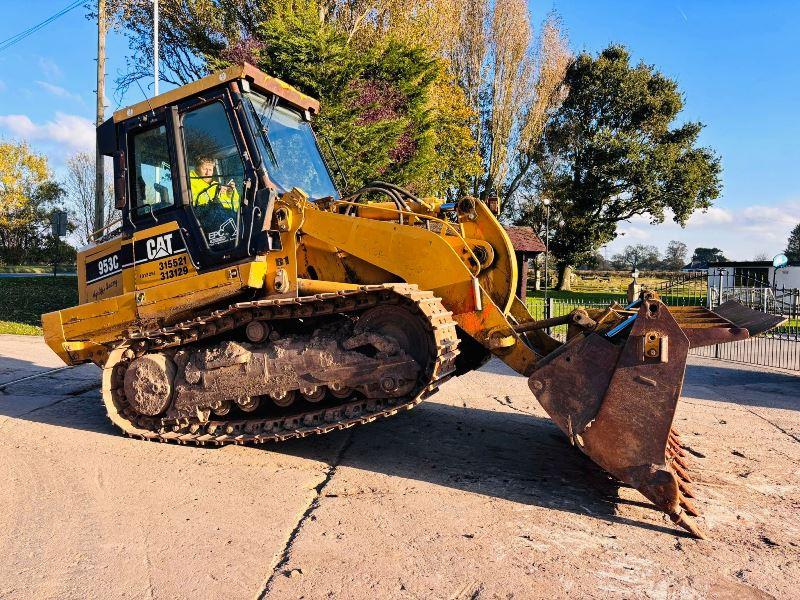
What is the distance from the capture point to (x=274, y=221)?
5277 millimetres

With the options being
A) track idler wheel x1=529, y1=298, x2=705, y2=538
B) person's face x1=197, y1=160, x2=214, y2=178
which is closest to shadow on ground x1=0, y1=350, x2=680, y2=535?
track idler wheel x1=529, y1=298, x2=705, y2=538

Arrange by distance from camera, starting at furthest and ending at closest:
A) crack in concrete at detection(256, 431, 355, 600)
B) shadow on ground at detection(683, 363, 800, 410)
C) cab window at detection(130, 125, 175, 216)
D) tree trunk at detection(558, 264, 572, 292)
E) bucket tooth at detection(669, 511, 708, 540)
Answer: tree trunk at detection(558, 264, 572, 292), shadow on ground at detection(683, 363, 800, 410), cab window at detection(130, 125, 175, 216), bucket tooth at detection(669, 511, 708, 540), crack in concrete at detection(256, 431, 355, 600)

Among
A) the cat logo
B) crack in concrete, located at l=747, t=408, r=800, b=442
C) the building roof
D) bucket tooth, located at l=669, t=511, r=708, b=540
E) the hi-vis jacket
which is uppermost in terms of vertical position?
the building roof

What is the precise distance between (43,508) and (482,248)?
4009mm

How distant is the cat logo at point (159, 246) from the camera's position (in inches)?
225

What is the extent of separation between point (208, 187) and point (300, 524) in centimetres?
338

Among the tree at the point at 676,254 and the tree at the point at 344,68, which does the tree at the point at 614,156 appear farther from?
the tree at the point at 676,254

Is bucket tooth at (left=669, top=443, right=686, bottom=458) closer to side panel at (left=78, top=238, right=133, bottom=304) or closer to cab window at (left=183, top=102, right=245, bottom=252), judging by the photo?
cab window at (left=183, top=102, right=245, bottom=252)

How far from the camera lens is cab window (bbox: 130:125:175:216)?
5.73m

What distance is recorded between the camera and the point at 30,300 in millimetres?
20094

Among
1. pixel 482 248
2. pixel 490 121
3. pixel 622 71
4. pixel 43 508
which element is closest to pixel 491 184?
pixel 490 121

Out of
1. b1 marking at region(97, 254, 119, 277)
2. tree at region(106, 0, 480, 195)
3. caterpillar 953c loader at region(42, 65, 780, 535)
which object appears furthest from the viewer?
tree at region(106, 0, 480, 195)

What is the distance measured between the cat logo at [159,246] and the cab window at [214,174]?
1.44 feet

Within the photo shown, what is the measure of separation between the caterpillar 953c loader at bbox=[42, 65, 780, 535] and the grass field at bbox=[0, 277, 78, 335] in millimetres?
12170
